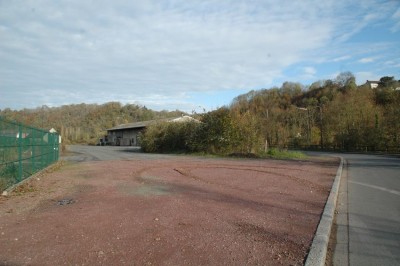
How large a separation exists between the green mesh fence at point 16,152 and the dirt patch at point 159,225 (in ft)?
2.65

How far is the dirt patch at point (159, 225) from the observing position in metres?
4.79

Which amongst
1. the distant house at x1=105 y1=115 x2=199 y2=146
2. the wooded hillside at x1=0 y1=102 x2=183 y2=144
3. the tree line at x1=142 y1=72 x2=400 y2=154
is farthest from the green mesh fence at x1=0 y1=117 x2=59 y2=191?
the wooded hillside at x1=0 y1=102 x2=183 y2=144

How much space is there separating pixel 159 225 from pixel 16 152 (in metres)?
7.34

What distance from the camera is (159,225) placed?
6.32 metres

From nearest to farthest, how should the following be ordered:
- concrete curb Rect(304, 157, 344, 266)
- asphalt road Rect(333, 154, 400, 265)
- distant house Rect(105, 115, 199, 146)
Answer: concrete curb Rect(304, 157, 344, 266) < asphalt road Rect(333, 154, 400, 265) < distant house Rect(105, 115, 199, 146)

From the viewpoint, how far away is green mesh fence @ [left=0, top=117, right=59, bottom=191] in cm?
995

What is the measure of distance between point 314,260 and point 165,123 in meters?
37.2

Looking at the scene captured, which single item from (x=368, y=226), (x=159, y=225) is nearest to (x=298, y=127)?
(x=368, y=226)

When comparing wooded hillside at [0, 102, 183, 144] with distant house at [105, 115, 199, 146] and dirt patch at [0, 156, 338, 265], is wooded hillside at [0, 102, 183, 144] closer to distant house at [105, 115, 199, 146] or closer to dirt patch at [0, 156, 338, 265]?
distant house at [105, 115, 199, 146]

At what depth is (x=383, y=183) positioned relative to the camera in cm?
1296

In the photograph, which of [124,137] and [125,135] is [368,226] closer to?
[125,135]

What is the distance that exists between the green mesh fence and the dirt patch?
808 millimetres

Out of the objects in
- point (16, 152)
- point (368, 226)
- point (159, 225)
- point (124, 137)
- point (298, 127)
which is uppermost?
point (298, 127)

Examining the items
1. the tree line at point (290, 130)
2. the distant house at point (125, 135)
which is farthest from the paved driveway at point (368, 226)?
the distant house at point (125, 135)
